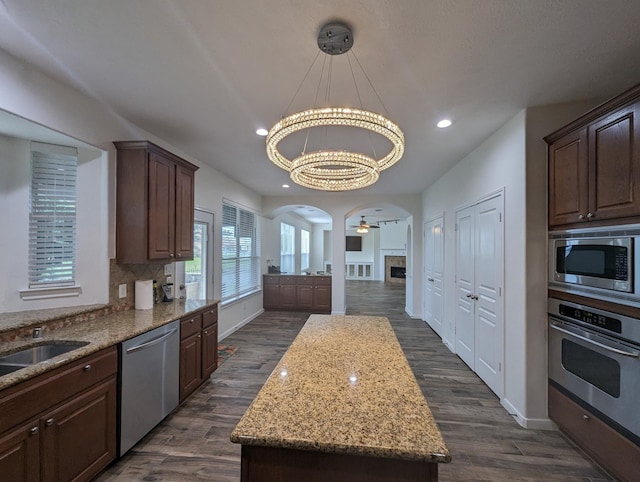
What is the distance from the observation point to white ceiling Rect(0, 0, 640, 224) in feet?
5.04

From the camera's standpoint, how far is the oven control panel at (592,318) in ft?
5.94

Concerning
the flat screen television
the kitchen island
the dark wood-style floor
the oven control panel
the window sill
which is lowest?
the dark wood-style floor

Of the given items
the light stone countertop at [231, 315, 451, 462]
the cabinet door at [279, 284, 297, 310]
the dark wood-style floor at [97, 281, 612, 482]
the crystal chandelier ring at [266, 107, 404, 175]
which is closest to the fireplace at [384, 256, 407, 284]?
the cabinet door at [279, 284, 297, 310]

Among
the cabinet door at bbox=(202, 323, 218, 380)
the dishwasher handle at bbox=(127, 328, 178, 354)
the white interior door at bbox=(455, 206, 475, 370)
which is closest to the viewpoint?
the dishwasher handle at bbox=(127, 328, 178, 354)

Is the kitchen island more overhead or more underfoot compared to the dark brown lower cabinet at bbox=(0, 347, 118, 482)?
more overhead

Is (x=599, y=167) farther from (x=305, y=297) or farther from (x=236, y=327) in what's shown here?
(x=305, y=297)

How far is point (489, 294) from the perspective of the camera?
10.5 ft

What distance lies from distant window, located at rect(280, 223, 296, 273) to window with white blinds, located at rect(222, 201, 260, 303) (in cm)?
222

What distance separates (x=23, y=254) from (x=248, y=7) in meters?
2.53

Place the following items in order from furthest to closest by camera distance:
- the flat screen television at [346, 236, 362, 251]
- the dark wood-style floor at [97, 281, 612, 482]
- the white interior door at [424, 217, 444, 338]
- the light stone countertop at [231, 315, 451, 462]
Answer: the flat screen television at [346, 236, 362, 251] < the white interior door at [424, 217, 444, 338] < the dark wood-style floor at [97, 281, 612, 482] < the light stone countertop at [231, 315, 451, 462]

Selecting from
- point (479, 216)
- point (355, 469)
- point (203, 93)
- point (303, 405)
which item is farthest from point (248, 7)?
point (479, 216)

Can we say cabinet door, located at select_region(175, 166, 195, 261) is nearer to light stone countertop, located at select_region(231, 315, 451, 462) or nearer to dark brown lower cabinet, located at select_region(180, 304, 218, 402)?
dark brown lower cabinet, located at select_region(180, 304, 218, 402)

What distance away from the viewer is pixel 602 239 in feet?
6.27

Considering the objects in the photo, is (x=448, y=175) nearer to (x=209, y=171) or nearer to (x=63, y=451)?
(x=209, y=171)
